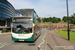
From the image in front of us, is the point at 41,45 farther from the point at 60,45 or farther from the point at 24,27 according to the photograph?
the point at 24,27

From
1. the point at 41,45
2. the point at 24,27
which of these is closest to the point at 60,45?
the point at 41,45

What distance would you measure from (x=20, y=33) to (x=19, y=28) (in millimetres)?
566

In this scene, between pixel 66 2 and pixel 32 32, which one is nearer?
pixel 32 32

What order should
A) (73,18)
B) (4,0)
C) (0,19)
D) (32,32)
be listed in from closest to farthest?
1. (32,32)
2. (73,18)
3. (0,19)
4. (4,0)

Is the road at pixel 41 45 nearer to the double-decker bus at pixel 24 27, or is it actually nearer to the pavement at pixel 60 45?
the pavement at pixel 60 45

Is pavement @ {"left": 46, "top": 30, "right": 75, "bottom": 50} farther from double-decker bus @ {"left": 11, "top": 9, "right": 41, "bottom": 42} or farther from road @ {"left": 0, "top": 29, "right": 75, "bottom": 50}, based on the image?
double-decker bus @ {"left": 11, "top": 9, "right": 41, "bottom": 42}

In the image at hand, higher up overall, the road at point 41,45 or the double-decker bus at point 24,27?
the double-decker bus at point 24,27

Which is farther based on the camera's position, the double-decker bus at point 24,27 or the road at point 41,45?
the double-decker bus at point 24,27

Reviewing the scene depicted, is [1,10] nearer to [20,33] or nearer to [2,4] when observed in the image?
[2,4]

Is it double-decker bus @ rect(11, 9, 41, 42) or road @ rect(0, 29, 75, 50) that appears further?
double-decker bus @ rect(11, 9, 41, 42)

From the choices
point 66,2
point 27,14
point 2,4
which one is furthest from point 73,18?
point 2,4

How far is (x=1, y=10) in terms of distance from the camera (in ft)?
143

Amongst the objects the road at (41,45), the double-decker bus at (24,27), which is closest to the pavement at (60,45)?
the road at (41,45)

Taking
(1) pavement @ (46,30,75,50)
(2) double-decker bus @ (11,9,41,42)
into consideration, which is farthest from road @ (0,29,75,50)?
(2) double-decker bus @ (11,9,41,42)
